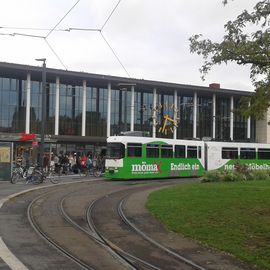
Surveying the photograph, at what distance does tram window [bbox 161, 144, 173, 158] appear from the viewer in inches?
1384

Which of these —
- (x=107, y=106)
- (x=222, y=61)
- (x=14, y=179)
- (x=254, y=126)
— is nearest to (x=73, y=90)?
(x=107, y=106)

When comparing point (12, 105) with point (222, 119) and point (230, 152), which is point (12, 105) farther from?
point (222, 119)

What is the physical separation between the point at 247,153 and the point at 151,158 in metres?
9.93

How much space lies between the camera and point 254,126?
81312 mm

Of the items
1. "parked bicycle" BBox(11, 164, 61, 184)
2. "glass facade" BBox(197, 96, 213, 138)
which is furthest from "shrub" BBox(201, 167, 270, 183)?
"glass facade" BBox(197, 96, 213, 138)

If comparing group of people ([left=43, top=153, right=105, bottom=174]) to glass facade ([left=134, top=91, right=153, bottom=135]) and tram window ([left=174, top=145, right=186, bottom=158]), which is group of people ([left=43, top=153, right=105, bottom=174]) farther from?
glass facade ([left=134, top=91, right=153, bottom=135])

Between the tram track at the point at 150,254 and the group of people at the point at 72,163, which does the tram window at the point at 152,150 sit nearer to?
the group of people at the point at 72,163

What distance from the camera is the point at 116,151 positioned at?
32750 mm

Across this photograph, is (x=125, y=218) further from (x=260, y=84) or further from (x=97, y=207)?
(x=260, y=84)

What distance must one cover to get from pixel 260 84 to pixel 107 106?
55.5 m

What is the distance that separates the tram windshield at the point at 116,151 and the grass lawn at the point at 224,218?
450 inches

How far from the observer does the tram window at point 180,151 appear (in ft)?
119

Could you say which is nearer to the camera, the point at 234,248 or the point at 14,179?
the point at 234,248

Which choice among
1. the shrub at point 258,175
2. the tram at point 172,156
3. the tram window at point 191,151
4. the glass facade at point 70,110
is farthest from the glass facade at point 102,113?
the shrub at point 258,175
